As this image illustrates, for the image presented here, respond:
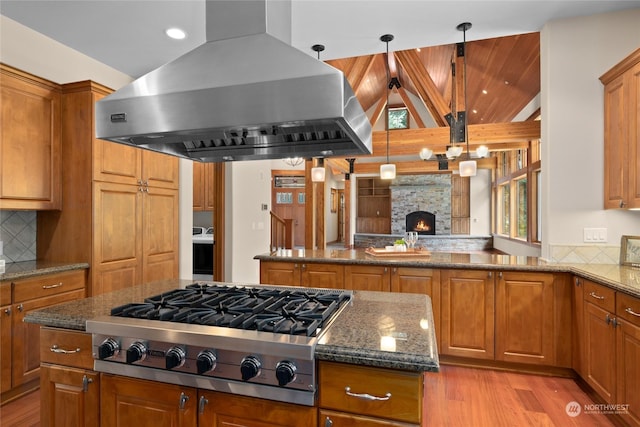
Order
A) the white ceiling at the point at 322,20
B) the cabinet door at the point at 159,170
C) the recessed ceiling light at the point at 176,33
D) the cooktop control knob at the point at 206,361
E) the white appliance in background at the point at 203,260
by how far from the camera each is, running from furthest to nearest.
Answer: the white appliance in background at the point at 203,260
the cabinet door at the point at 159,170
the recessed ceiling light at the point at 176,33
the white ceiling at the point at 322,20
the cooktop control knob at the point at 206,361

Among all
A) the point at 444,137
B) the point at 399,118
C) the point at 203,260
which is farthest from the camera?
the point at 399,118

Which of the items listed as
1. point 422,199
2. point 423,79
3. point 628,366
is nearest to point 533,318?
point 628,366

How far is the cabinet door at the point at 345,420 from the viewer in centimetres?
110

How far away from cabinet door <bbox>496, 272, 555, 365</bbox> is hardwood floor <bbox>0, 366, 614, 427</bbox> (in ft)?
0.59

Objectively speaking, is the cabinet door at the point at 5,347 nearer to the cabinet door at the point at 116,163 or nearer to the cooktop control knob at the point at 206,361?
the cabinet door at the point at 116,163

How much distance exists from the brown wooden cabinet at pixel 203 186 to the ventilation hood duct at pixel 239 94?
14.0ft

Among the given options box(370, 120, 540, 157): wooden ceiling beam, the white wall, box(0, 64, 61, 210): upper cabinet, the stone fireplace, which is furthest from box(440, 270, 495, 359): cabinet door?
the stone fireplace

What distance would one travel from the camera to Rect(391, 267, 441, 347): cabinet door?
118 inches

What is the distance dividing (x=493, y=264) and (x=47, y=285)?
3.44 metres

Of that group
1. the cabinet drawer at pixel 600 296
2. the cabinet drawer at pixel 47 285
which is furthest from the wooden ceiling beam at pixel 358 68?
the cabinet drawer at pixel 47 285

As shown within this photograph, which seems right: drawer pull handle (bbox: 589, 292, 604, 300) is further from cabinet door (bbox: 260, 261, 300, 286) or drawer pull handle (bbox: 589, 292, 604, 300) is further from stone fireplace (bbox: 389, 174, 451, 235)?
stone fireplace (bbox: 389, 174, 451, 235)

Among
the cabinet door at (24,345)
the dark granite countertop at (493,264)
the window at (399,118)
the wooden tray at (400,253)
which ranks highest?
the window at (399,118)

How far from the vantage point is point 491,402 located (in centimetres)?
242

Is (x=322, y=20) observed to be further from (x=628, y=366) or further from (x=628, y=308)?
(x=628, y=366)
